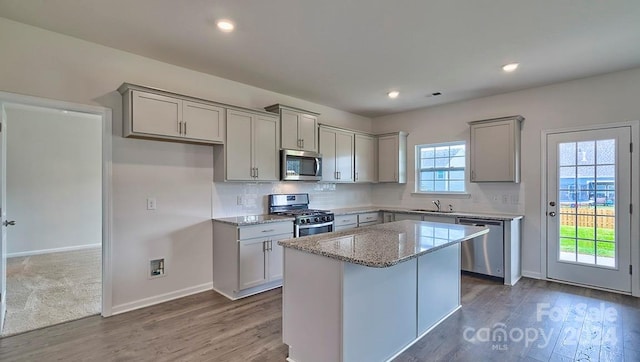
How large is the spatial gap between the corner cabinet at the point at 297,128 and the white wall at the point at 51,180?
397 cm

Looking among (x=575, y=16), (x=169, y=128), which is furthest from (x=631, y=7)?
(x=169, y=128)

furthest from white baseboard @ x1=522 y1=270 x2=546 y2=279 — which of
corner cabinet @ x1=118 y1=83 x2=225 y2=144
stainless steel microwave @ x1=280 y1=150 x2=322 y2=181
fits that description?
corner cabinet @ x1=118 y1=83 x2=225 y2=144

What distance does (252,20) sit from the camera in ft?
8.39

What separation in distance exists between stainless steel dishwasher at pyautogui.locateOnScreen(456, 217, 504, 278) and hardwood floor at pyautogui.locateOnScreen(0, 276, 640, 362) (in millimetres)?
655

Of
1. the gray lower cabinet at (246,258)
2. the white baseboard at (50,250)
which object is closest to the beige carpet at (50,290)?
the white baseboard at (50,250)

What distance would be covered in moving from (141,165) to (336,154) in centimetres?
281

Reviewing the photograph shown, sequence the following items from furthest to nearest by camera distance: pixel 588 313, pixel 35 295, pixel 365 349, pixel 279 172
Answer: pixel 279 172, pixel 35 295, pixel 588 313, pixel 365 349

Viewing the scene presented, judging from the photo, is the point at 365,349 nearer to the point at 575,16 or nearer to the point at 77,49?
the point at 575,16

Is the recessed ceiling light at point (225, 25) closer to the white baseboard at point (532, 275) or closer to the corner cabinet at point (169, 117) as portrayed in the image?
the corner cabinet at point (169, 117)

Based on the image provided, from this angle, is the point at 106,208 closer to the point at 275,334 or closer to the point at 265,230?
the point at 265,230

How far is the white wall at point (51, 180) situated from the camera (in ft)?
19.1

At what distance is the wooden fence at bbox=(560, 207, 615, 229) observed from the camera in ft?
12.6

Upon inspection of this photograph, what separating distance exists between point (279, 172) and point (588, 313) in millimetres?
3684

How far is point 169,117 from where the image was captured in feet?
10.6
